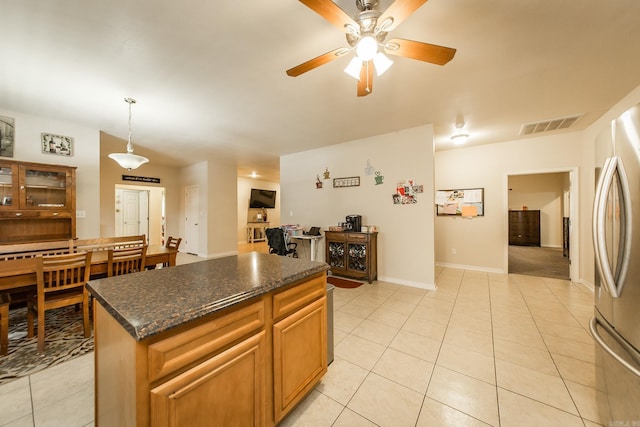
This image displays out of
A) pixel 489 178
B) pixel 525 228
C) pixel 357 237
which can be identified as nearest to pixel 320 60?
pixel 357 237

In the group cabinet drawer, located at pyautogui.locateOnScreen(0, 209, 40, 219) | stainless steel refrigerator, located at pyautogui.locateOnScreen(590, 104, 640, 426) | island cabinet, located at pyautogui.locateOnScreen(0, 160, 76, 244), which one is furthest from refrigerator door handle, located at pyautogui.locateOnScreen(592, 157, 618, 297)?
cabinet drawer, located at pyautogui.locateOnScreen(0, 209, 40, 219)

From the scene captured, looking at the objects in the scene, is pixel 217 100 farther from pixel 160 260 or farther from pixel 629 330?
pixel 629 330

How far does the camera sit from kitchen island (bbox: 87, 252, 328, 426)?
0.78 meters

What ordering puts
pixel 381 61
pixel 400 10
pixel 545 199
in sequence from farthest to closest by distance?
pixel 545 199 < pixel 381 61 < pixel 400 10

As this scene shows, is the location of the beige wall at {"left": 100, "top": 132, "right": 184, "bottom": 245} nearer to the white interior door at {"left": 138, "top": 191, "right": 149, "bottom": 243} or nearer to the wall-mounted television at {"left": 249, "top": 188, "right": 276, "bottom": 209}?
the white interior door at {"left": 138, "top": 191, "right": 149, "bottom": 243}

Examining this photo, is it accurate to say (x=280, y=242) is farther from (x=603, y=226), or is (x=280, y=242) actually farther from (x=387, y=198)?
(x=603, y=226)

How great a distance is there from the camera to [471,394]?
1.56 m

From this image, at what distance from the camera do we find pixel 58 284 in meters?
2.08

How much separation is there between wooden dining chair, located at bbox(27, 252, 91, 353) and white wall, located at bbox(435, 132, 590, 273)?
5.62 m

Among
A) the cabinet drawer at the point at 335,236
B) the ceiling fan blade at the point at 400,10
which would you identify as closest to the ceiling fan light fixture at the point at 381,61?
the ceiling fan blade at the point at 400,10

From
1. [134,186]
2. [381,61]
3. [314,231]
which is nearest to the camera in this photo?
[381,61]

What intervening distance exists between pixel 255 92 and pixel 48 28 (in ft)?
5.12

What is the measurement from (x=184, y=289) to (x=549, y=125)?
16.7 ft

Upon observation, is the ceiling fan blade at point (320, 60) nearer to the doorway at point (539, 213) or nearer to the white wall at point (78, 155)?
the white wall at point (78, 155)
